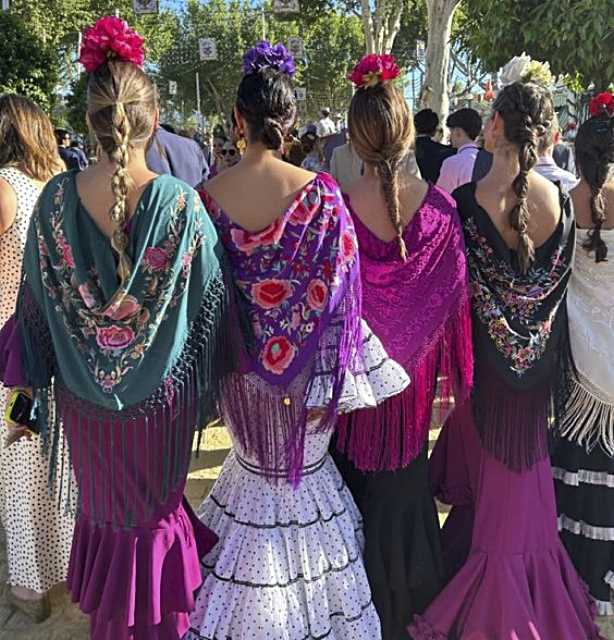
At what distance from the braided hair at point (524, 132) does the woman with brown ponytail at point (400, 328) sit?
20 centimetres

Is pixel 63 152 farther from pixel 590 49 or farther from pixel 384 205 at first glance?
pixel 384 205

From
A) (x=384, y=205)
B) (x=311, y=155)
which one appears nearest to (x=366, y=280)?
(x=384, y=205)

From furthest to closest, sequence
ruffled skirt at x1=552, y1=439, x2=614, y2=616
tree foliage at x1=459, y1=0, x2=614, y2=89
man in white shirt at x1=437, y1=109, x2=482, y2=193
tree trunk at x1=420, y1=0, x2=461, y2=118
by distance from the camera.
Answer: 1. tree trunk at x1=420, y1=0, x2=461, y2=118
2. tree foliage at x1=459, y1=0, x2=614, y2=89
3. man in white shirt at x1=437, y1=109, x2=482, y2=193
4. ruffled skirt at x1=552, y1=439, x2=614, y2=616

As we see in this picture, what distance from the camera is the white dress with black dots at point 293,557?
218 cm

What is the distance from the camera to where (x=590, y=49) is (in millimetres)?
6652

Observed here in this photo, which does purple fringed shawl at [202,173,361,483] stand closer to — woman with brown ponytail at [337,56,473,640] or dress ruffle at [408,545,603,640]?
woman with brown ponytail at [337,56,473,640]

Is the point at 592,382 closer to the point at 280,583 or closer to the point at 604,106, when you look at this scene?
the point at 604,106

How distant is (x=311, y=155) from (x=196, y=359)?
694 centimetres

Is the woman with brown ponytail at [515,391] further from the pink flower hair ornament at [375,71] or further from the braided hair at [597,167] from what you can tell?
the pink flower hair ornament at [375,71]

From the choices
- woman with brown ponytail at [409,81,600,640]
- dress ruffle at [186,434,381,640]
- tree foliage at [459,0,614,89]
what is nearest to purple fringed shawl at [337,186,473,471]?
woman with brown ponytail at [409,81,600,640]

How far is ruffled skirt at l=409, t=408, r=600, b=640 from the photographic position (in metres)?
2.34

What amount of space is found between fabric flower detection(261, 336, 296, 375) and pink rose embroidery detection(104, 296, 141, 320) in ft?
1.38

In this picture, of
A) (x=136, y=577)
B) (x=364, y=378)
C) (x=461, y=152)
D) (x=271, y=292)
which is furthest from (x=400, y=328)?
(x=461, y=152)

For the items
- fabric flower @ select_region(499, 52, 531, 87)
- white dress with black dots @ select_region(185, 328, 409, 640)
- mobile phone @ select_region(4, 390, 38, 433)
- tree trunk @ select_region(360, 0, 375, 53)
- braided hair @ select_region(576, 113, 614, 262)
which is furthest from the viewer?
tree trunk @ select_region(360, 0, 375, 53)
